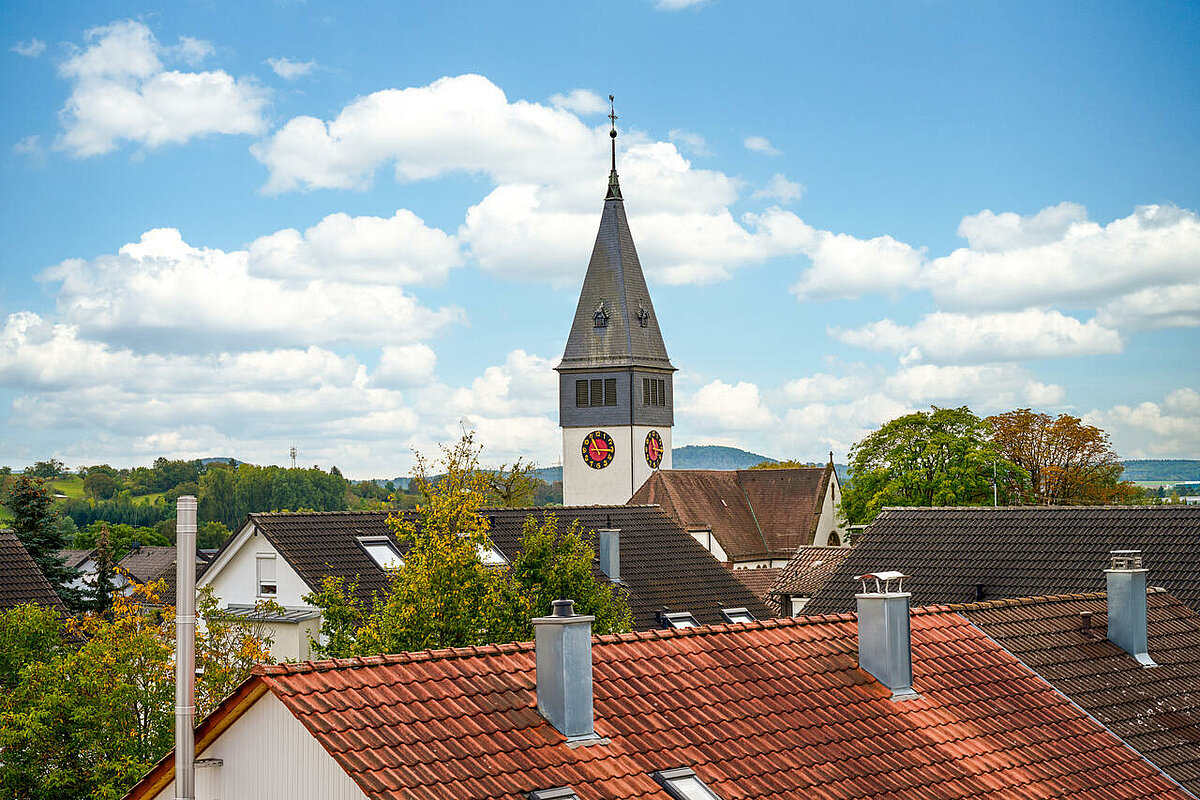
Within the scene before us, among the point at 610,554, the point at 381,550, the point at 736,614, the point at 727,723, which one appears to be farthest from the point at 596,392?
the point at 727,723

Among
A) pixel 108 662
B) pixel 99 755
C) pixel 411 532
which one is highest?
pixel 411 532

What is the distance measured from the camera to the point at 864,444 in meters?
64.4

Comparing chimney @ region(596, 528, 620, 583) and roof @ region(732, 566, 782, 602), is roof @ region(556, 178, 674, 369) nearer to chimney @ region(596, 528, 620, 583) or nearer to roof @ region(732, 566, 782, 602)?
roof @ region(732, 566, 782, 602)

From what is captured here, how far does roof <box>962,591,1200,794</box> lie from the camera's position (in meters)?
14.3

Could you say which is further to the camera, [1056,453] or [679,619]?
[1056,453]

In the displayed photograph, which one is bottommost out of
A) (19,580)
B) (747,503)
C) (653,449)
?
(19,580)

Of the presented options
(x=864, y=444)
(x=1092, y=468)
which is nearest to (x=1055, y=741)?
(x=864, y=444)

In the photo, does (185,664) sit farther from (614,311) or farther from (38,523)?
(614,311)

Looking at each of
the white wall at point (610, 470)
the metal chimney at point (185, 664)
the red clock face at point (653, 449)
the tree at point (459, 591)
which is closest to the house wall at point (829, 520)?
the red clock face at point (653, 449)

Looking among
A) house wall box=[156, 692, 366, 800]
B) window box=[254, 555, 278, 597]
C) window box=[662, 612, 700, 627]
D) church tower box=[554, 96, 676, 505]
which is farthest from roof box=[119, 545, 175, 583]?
house wall box=[156, 692, 366, 800]

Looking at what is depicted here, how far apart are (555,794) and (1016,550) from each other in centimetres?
1789

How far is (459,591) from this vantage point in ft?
62.6

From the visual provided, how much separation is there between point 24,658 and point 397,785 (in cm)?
1189

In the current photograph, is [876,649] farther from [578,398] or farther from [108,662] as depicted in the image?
[578,398]
